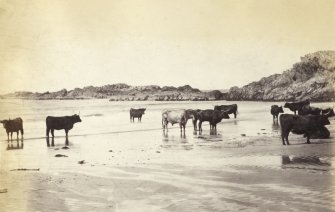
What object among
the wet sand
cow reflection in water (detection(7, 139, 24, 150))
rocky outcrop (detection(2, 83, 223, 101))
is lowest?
the wet sand

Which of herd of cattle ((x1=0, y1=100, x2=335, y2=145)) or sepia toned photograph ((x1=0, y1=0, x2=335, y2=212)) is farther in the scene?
herd of cattle ((x1=0, y1=100, x2=335, y2=145))

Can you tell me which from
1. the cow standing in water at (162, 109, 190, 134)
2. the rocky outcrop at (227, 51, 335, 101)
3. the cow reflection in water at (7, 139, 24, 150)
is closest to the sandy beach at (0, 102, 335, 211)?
the cow reflection in water at (7, 139, 24, 150)

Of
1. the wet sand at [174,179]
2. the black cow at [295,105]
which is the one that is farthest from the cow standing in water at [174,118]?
the black cow at [295,105]

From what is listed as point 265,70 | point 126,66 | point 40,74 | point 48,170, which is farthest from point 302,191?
point 40,74

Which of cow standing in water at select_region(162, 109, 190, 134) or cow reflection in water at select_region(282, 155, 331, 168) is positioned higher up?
cow standing in water at select_region(162, 109, 190, 134)

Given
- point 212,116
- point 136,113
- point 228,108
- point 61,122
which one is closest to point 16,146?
point 61,122

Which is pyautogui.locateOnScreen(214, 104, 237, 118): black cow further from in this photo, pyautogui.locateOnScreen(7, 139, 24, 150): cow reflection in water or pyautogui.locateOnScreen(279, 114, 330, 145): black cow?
pyautogui.locateOnScreen(7, 139, 24, 150): cow reflection in water

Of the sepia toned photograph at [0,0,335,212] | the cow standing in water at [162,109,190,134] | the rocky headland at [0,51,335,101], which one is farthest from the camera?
the cow standing in water at [162,109,190,134]
